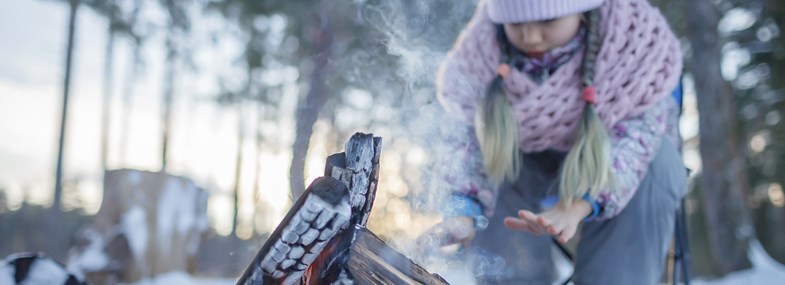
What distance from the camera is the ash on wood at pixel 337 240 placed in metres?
0.97

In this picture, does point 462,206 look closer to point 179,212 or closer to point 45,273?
point 45,273

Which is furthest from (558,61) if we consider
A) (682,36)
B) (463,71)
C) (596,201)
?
(682,36)

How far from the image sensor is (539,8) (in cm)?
179

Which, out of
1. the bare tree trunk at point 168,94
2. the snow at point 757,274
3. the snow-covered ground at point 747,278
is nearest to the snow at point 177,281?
the snow-covered ground at point 747,278

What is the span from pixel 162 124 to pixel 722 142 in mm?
16900

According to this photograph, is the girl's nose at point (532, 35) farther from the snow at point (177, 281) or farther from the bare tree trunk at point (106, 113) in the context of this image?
the bare tree trunk at point (106, 113)

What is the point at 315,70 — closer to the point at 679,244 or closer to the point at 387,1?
the point at 387,1

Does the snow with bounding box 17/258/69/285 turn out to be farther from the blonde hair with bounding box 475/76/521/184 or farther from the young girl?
the blonde hair with bounding box 475/76/521/184

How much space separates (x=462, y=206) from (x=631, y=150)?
0.48m

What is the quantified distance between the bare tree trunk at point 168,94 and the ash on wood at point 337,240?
51.2ft

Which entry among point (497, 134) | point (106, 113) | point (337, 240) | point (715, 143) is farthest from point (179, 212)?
point (106, 113)

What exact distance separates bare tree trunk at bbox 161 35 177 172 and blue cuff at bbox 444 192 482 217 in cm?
1494

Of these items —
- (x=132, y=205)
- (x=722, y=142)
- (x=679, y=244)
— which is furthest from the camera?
(x=722, y=142)

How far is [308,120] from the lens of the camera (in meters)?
5.68
